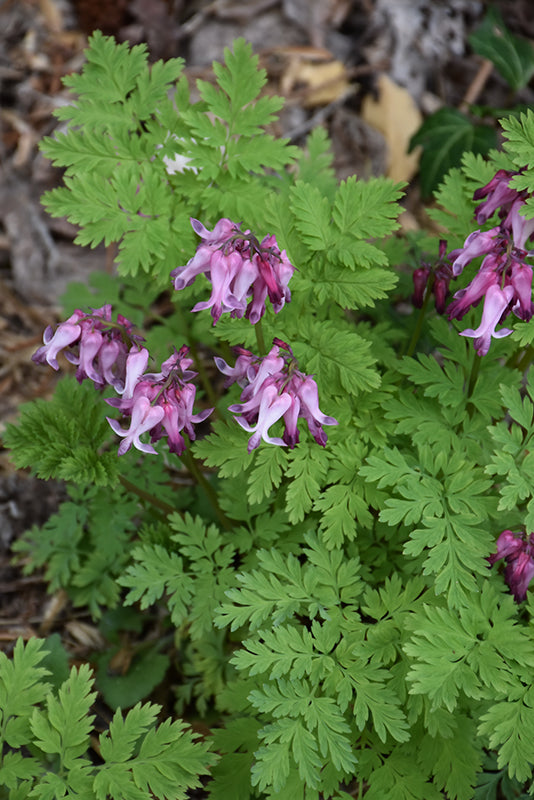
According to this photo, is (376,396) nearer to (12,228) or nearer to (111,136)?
(111,136)

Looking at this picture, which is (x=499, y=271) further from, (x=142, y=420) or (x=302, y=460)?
(x=142, y=420)

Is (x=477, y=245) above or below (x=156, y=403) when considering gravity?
above

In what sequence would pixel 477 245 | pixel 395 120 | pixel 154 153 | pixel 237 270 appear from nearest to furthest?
pixel 237 270 < pixel 477 245 < pixel 154 153 < pixel 395 120

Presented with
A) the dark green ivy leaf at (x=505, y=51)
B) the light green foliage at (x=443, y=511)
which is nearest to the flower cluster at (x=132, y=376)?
the light green foliage at (x=443, y=511)

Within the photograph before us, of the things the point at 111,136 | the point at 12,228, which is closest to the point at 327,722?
the point at 111,136

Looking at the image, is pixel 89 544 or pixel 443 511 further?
pixel 89 544

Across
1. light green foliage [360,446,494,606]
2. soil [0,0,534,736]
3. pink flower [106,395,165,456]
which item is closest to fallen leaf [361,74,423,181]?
soil [0,0,534,736]

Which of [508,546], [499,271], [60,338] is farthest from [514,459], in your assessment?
[60,338]

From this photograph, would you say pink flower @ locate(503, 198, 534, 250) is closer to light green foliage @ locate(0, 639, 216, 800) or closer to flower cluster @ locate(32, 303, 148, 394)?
flower cluster @ locate(32, 303, 148, 394)
